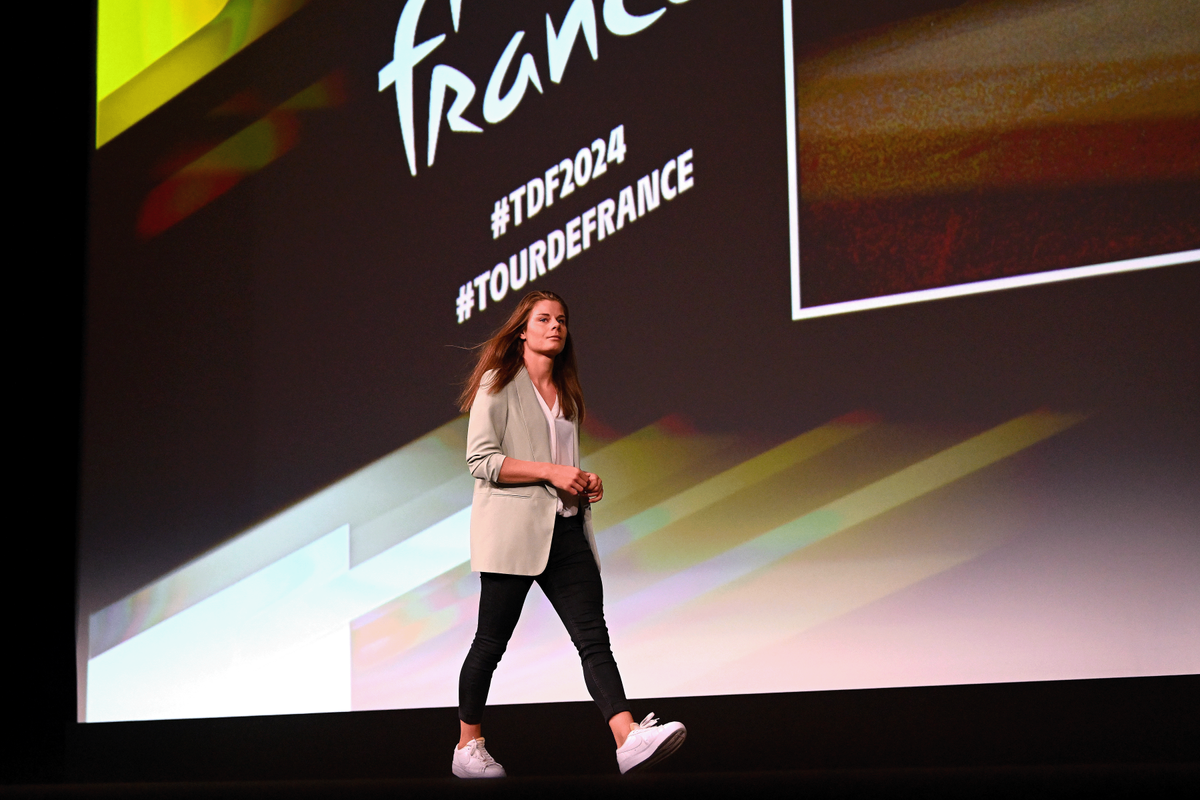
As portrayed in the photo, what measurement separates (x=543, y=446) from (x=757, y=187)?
4.84 ft

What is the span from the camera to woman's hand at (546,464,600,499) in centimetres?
218

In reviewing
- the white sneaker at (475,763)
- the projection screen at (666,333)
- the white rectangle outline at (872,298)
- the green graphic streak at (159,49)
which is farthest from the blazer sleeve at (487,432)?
the green graphic streak at (159,49)

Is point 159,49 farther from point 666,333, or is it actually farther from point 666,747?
point 666,747

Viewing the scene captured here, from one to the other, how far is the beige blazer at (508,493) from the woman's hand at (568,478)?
2.7 inches

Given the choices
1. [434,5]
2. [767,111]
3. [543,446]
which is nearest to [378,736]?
[543,446]

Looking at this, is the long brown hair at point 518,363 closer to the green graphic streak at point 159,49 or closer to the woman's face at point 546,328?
the woman's face at point 546,328

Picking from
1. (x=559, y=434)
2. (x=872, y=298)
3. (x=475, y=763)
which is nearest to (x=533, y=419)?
(x=559, y=434)

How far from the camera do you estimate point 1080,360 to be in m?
3.07

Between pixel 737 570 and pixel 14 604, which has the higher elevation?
pixel 14 604

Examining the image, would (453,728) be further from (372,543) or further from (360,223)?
(360,223)

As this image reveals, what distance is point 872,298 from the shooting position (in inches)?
129

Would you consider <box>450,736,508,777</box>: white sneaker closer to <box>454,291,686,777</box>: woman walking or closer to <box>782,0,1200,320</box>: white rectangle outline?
<box>454,291,686,777</box>: woman walking

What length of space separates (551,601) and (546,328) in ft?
1.99

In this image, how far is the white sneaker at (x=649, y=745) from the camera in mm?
1959
